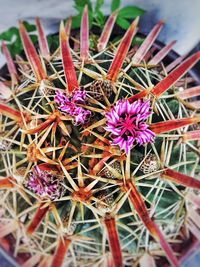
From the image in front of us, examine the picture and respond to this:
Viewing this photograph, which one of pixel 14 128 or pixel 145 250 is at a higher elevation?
pixel 14 128

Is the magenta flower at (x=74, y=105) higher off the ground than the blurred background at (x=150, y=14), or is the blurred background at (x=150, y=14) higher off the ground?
the blurred background at (x=150, y=14)

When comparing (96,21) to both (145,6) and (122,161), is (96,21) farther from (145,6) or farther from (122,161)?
(122,161)

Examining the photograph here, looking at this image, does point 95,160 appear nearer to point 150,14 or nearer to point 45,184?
point 45,184

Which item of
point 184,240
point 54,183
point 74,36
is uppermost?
point 74,36

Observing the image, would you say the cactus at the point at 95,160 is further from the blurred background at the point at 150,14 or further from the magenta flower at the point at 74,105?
the blurred background at the point at 150,14

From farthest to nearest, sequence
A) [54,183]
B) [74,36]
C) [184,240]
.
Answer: [74,36], [184,240], [54,183]

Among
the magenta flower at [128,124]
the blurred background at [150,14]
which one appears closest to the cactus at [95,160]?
the magenta flower at [128,124]

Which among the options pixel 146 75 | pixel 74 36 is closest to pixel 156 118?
pixel 146 75
